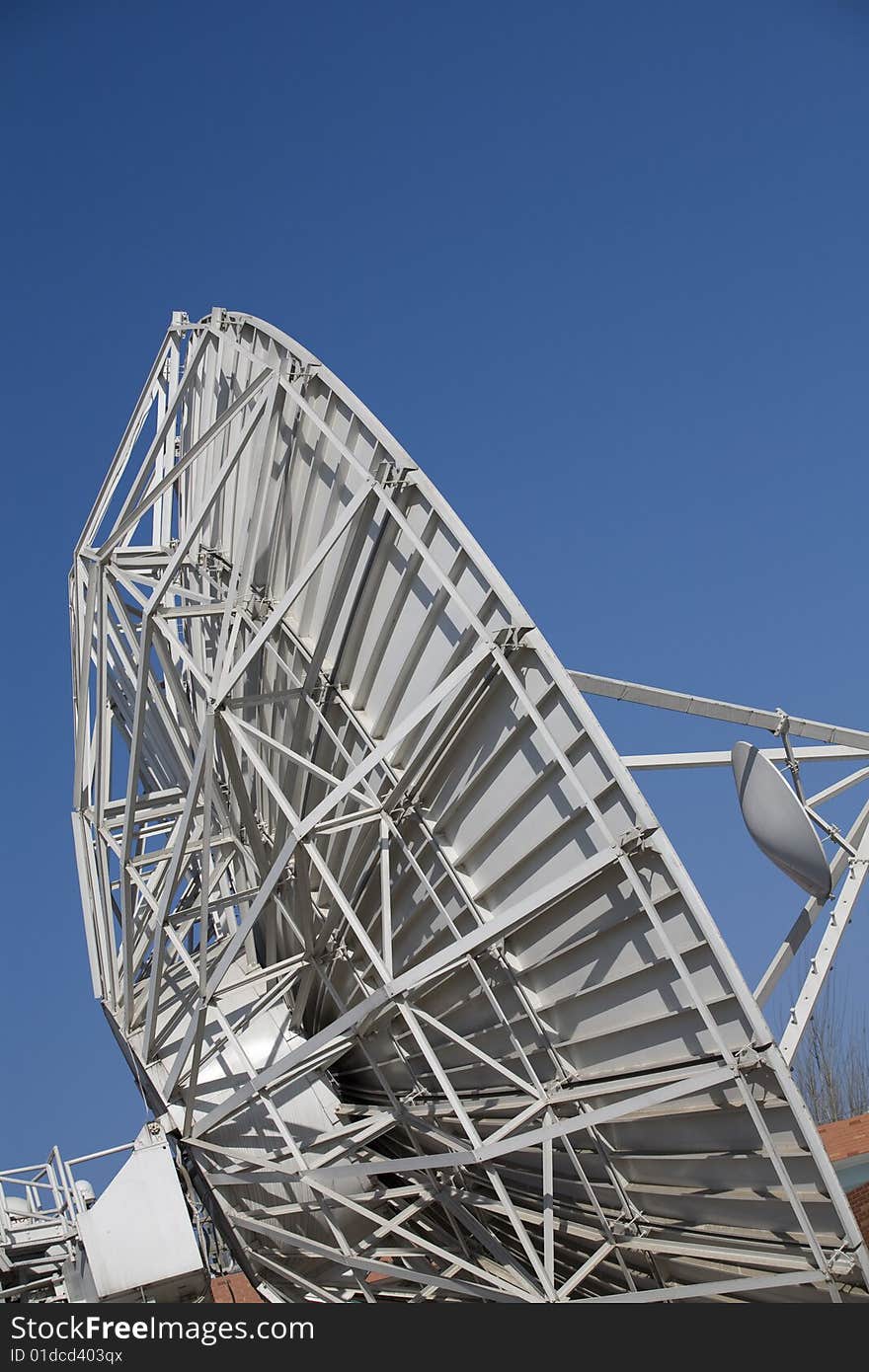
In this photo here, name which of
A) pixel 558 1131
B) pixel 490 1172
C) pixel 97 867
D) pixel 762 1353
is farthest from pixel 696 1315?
pixel 97 867

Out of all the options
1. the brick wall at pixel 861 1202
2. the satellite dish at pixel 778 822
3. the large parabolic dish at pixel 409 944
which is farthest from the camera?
the brick wall at pixel 861 1202

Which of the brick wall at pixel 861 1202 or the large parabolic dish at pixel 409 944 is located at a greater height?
the large parabolic dish at pixel 409 944

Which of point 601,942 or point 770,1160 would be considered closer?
point 770,1160

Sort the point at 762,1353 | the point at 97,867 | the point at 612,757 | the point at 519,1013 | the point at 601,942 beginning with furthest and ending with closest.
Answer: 1. the point at 97,867
2. the point at 519,1013
3. the point at 601,942
4. the point at 612,757
5. the point at 762,1353

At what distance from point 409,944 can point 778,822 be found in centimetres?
536

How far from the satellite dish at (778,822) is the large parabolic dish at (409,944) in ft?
7.04

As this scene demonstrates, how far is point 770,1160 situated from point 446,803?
18.6 ft

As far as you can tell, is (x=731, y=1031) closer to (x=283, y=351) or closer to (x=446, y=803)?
(x=446, y=803)

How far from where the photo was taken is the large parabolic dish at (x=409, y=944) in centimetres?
1518

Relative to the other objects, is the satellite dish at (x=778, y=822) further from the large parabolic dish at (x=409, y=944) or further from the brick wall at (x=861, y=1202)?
the brick wall at (x=861, y=1202)

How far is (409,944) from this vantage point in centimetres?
1872

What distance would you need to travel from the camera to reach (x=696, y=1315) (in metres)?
13.8

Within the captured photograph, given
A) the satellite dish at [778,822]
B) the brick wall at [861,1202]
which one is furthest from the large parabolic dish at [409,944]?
the brick wall at [861,1202]

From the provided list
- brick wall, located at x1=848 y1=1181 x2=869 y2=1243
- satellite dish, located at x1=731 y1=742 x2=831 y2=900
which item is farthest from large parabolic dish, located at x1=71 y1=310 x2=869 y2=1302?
brick wall, located at x1=848 y1=1181 x2=869 y2=1243
